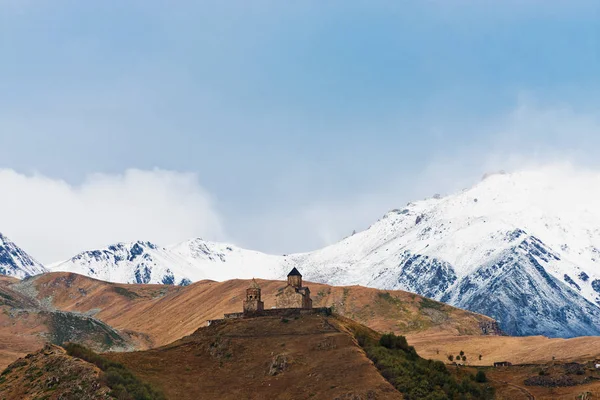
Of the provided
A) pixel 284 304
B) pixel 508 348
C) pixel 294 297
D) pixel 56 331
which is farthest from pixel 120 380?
pixel 56 331

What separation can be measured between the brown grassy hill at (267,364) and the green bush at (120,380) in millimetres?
2449

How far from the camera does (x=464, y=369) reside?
102m

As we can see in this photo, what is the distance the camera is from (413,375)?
3290 inches

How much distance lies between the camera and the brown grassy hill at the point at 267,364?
78.3 meters

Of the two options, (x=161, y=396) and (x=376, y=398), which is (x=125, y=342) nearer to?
(x=161, y=396)

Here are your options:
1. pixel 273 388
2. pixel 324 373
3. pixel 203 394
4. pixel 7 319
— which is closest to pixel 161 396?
pixel 203 394

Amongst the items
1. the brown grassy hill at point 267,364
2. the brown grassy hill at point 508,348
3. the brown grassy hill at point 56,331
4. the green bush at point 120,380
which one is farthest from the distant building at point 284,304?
the brown grassy hill at point 56,331

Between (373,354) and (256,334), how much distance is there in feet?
58.2

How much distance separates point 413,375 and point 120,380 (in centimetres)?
3315

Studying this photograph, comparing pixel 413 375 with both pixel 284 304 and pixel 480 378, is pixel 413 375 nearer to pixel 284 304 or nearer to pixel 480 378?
pixel 480 378

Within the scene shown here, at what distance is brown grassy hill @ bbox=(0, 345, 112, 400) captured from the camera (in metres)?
72.2

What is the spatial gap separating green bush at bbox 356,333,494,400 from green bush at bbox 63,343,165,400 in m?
25.9

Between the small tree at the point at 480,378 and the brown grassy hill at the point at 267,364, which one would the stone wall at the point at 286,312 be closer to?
the brown grassy hill at the point at 267,364

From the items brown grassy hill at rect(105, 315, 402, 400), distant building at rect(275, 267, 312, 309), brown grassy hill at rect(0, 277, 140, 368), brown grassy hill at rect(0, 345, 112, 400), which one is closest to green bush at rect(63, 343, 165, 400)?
brown grassy hill at rect(0, 345, 112, 400)
